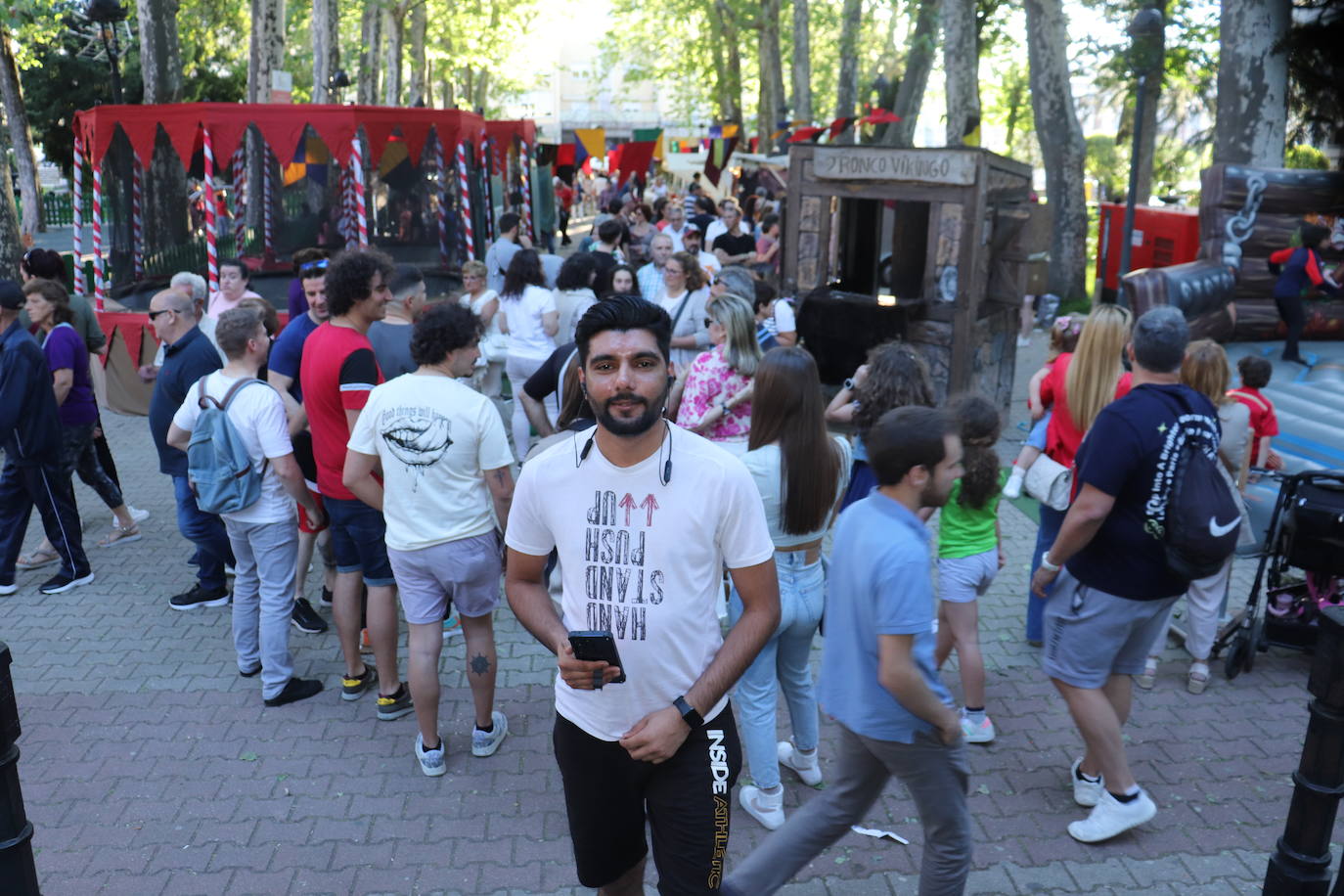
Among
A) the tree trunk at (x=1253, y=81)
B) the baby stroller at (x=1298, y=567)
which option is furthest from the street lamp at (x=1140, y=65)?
the baby stroller at (x=1298, y=567)

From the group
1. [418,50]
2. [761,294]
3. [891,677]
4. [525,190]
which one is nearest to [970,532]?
[891,677]

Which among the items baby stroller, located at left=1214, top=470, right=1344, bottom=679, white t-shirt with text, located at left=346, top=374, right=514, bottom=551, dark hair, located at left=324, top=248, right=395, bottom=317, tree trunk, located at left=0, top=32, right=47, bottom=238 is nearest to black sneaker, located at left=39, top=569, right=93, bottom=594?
dark hair, located at left=324, top=248, right=395, bottom=317

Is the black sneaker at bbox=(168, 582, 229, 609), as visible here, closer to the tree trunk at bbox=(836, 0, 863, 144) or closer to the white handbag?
the white handbag

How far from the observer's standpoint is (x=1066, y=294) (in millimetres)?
18984

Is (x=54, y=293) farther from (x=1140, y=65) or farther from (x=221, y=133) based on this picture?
(x=1140, y=65)

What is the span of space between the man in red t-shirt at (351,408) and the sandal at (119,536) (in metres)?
3.32

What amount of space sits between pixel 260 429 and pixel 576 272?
335 centimetres

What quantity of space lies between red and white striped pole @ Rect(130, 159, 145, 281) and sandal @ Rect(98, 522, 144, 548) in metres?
8.03

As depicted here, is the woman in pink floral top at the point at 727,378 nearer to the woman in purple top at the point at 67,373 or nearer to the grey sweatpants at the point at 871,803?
the grey sweatpants at the point at 871,803

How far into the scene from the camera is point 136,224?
14352 mm

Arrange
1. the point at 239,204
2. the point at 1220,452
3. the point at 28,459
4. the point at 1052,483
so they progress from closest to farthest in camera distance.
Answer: the point at 1052,483 < the point at 1220,452 < the point at 28,459 < the point at 239,204

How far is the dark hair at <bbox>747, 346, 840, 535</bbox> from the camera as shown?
3770mm

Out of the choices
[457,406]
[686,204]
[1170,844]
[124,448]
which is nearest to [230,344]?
[457,406]

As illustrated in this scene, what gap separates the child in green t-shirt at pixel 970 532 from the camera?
429 cm
